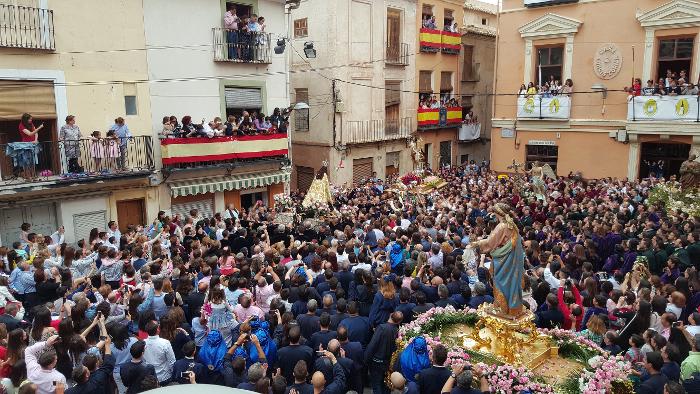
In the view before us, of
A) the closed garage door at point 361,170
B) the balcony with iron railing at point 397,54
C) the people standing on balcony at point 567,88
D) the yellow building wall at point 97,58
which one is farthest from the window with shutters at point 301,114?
the people standing on balcony at point 567,88

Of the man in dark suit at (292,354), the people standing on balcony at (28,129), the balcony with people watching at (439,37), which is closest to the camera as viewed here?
the man in dark suit at (292,354)

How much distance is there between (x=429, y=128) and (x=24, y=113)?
18.8 metres

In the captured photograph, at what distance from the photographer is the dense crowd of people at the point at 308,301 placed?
20.4 ft

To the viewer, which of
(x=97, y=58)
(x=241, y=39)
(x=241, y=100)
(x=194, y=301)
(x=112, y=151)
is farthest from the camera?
(x=241, y=100)

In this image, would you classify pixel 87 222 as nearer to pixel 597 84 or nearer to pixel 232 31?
pixel 232 31

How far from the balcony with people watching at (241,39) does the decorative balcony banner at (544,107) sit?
1208cm

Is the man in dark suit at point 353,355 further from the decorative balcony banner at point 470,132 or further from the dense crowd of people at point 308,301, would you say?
the decorative balcony banner at point 470,132

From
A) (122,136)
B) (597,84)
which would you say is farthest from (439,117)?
(122,136)

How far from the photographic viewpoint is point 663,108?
20.7 m

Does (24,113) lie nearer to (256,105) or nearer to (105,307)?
(256,105)

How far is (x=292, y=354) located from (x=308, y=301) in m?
1.11

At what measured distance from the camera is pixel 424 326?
26.2ft

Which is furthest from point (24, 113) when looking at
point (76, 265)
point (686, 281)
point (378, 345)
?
point (686, 281)

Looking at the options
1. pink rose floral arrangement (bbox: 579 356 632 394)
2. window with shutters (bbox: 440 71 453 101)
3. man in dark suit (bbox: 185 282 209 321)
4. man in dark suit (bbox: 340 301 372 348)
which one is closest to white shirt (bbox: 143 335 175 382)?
man in dark suit (bbox: 185 282 209 321)
